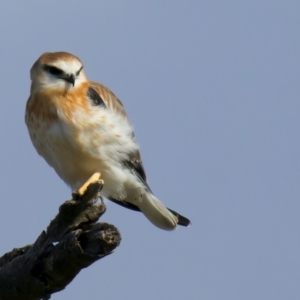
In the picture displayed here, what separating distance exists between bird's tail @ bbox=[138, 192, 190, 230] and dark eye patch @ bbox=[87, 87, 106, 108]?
3.79 feet

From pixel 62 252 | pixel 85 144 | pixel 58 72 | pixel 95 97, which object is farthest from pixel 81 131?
pixel 62 252

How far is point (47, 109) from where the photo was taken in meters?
7.58

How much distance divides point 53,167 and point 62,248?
2677mm

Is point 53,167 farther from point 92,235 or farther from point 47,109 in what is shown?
point 92,235

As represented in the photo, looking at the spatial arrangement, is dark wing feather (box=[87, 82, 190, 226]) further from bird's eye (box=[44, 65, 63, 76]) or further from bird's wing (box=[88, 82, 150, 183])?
bird's eye (box=[44, 65, 63, 76])

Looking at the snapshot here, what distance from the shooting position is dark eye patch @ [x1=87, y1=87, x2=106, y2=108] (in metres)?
7.77

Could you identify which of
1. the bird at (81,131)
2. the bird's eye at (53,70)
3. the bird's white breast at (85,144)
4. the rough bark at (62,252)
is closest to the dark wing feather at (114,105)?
the bird at (81,131)

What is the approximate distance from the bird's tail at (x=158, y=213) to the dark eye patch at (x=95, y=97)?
3.79 feet

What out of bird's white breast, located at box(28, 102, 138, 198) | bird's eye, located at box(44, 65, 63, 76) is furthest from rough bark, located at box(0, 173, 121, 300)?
bird's eye, located at box(44, 65, 63, 76)

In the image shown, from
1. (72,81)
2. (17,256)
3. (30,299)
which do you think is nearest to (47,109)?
(72,81)

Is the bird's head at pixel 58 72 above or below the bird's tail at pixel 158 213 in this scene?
above

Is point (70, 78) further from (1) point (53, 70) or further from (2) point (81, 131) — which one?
(2) point (81, 131)

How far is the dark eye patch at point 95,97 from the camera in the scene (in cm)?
777

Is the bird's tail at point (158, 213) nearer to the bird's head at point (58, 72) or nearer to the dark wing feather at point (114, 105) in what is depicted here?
the dark wing feather at point (114, 105)
